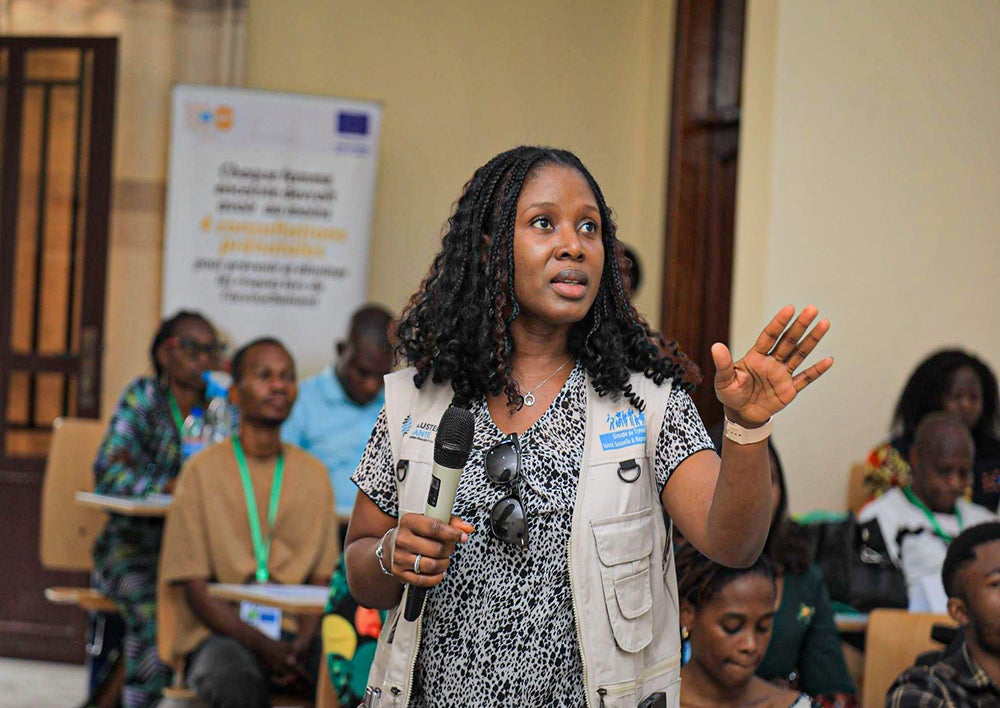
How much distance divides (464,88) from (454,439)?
245 inches

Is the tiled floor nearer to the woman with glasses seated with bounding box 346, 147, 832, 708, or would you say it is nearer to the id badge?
the id badge

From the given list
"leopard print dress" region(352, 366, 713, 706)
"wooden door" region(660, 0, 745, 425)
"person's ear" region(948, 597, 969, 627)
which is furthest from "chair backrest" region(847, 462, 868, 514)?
"leopard print dress" region(352, 366, 713, 706)

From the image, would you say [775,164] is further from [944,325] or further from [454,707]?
[454,707]

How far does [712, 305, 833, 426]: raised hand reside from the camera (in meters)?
1.70

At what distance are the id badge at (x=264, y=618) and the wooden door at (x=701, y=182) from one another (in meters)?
3.05

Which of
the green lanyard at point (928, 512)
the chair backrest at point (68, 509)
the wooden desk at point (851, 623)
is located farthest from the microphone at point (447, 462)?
the chair backrest at point (68, 509)

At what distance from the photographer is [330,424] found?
6.38m

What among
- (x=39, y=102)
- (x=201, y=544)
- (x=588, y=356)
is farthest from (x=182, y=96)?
(x=588, y=356)

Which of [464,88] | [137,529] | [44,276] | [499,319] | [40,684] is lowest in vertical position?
[40,684]

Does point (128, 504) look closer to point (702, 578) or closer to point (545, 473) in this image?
point (702, 578)

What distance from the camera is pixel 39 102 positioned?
293 inches

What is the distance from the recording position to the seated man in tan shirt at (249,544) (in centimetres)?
454

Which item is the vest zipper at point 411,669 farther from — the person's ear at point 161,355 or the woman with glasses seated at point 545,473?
the person's ear at point 161,355

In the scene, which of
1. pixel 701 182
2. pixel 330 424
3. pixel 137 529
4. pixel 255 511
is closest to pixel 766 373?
pixel 255 511
